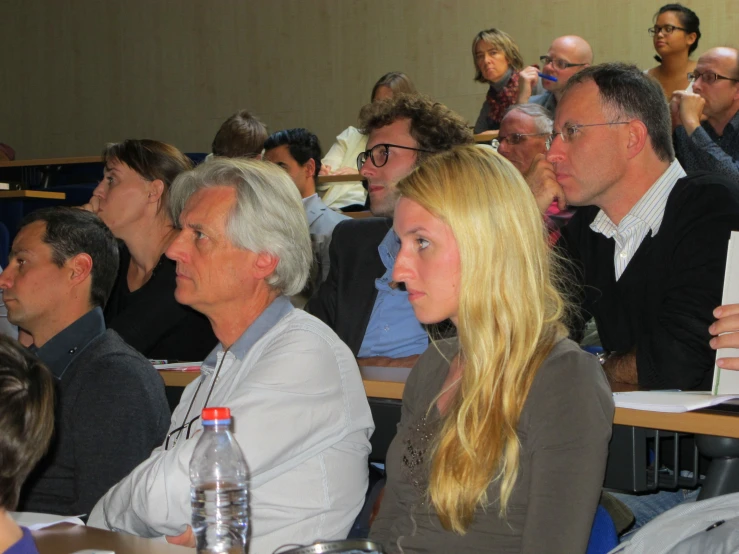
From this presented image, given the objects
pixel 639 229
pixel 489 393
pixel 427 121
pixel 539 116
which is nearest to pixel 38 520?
pixel 489 393

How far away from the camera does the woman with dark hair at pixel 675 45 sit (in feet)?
18.2

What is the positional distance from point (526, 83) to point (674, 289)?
367cm

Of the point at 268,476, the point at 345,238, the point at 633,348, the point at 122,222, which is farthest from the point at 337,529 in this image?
the point at 122,222

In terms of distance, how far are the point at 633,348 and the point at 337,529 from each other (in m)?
1.06

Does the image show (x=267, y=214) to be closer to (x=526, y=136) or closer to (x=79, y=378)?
(x=79, y=378)

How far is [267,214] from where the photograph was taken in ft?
7.08

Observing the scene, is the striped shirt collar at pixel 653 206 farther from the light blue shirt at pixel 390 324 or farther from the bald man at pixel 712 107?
the bald man at pixel 712 107

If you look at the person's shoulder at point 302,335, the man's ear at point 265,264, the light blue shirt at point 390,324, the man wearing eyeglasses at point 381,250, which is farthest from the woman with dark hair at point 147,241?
the person's shoulder at point 302,335

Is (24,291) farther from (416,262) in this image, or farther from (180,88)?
(180,88)

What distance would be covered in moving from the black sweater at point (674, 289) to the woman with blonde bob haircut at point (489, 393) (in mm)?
763

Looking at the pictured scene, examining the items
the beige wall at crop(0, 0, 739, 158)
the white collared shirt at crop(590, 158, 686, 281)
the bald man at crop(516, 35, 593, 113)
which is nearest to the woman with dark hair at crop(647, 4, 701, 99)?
the bald man at crop(516, 35, 593, 113)

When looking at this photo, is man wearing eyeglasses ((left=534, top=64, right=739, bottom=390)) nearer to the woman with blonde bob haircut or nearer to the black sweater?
the black sweater

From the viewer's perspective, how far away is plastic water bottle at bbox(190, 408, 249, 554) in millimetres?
1566

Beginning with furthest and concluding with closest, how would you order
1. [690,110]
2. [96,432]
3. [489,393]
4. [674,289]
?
[690,110] < [674,289] < [96,432] < [489,393]
